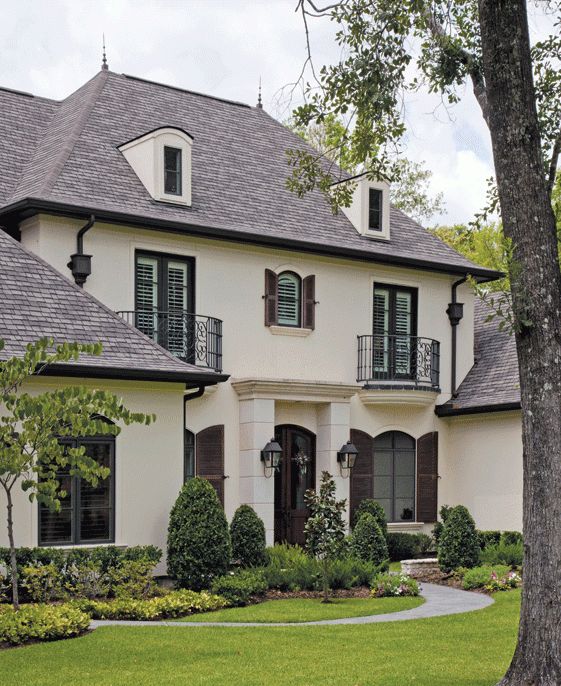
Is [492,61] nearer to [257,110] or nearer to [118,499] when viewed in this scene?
[118,499]

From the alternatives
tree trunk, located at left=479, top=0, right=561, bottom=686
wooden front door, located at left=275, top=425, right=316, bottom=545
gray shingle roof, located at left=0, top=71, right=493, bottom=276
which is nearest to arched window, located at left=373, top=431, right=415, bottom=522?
wooden front door, located at left=275, top=425, right=316, bottom=545

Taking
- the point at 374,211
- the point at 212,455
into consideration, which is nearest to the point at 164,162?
the point at 374,211

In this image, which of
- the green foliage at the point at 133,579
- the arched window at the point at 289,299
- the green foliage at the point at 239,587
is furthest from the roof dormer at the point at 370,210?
the green foliage at the point at 133,579

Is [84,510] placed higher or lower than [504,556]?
higher

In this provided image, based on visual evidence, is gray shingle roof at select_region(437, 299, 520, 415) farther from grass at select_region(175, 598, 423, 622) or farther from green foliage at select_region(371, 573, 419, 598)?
grass at select_region(175, 598, 423, 622)

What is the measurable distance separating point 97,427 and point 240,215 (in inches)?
380

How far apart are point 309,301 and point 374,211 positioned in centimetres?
285

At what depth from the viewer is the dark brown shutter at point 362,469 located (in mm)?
21359

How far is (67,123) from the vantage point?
21.2 meters

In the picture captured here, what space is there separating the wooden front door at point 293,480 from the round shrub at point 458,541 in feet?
11.1

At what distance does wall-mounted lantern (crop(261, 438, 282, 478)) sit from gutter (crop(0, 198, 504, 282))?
375 cm

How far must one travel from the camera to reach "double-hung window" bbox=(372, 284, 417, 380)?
72.1 ft

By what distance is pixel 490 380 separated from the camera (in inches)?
897

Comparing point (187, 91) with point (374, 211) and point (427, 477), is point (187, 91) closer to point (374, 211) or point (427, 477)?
point (374, 211)
